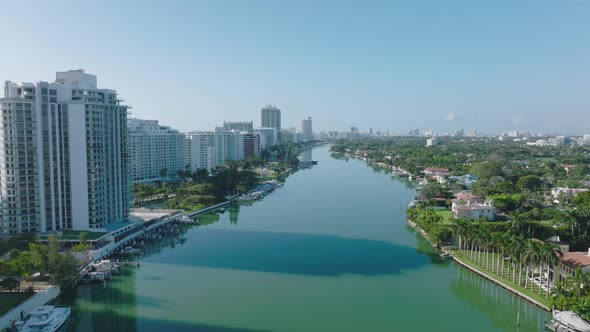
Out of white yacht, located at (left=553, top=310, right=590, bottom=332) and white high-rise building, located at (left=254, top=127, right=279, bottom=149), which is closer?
white yacht, located at (left=553, top=310, right=590, bottom=332)

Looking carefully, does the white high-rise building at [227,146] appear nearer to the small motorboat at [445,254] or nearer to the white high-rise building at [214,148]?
the white high-rise building at [214,148]

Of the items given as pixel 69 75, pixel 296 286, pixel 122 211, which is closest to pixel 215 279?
pixel 296 286

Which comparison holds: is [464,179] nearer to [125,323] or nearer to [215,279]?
[215,279]

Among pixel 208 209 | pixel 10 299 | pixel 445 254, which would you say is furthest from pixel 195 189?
pixel 10 299

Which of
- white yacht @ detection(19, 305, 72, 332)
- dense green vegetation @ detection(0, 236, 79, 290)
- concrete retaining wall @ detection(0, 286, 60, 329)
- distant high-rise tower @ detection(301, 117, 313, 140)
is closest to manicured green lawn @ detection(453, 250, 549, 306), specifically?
white yacht @ detection(19, 305, 72, 332)

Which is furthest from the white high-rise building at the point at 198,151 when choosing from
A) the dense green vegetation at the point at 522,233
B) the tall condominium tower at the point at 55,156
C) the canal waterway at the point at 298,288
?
the tall condominium tower at the point at 55,156

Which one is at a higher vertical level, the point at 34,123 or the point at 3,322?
the point at 34,123

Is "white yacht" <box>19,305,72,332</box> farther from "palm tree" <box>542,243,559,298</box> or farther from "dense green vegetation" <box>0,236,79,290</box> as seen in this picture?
"palm tree" <box>542,243,559,298</box>
